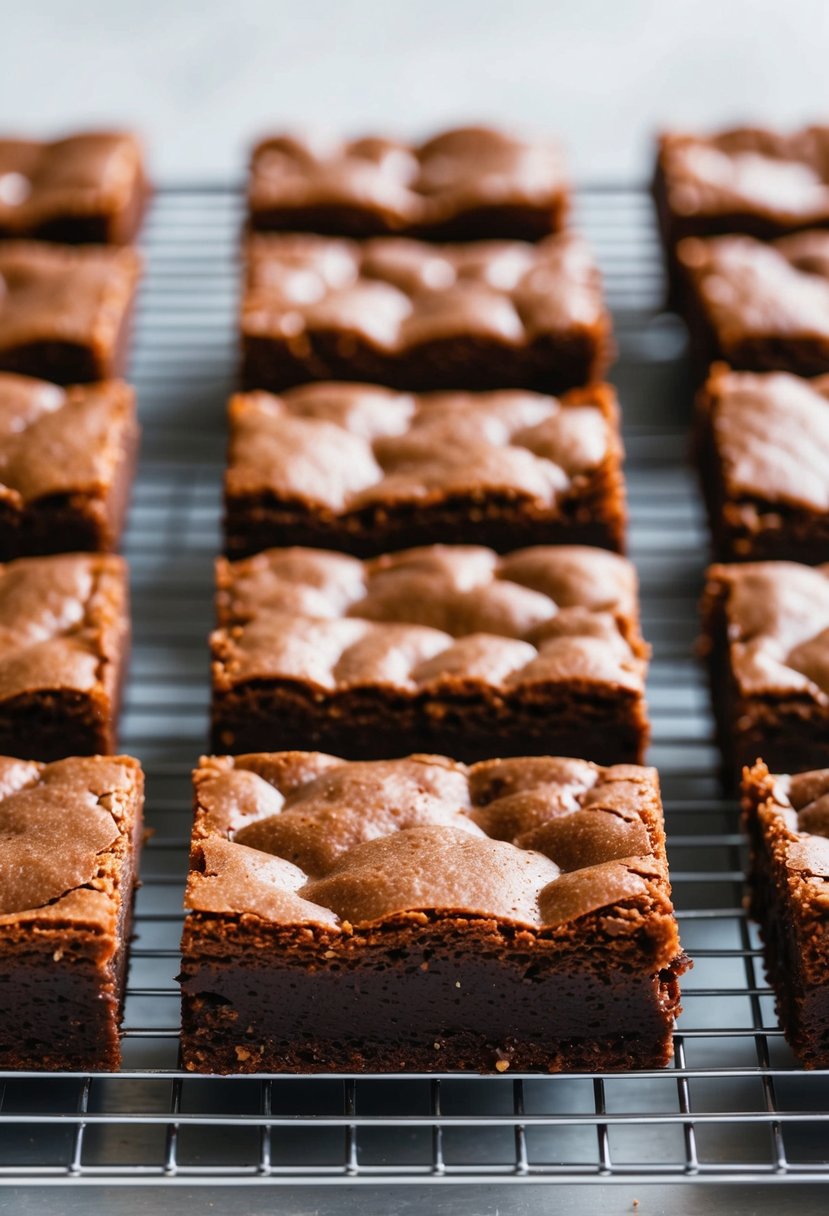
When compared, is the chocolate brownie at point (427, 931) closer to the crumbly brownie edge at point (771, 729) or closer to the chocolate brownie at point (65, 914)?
the chocolate brownie at point (65, 914)

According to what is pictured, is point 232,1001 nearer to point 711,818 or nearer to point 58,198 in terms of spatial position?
point 711,818

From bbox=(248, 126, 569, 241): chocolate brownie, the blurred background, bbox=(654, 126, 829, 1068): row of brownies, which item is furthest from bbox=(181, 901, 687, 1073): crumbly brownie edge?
the blurred background

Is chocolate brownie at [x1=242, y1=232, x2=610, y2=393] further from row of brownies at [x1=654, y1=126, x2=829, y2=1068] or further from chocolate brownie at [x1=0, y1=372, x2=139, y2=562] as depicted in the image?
chocolate brownie at [x1=0, y1=372, x2=139, y2=562]

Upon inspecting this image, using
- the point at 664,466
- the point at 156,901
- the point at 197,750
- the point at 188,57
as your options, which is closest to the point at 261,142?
the point at 188,57

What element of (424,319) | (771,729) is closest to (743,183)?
(424,319)

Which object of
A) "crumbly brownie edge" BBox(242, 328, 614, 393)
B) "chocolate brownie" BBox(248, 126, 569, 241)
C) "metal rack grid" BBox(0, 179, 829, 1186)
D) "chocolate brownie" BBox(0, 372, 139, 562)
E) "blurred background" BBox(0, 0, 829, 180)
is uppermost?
"blurred background" BBox(0, 0, 829, 180)

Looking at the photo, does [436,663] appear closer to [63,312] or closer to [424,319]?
[424,319]

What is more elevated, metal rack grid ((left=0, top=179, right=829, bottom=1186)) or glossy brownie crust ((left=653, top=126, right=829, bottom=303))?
glossy brownie crust ((left=653, top=126, right=829, bottom=303))

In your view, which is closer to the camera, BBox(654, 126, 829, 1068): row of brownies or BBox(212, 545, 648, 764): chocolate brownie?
BBox(654, 126, 829, 1068): row of brownies
